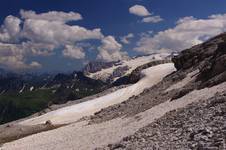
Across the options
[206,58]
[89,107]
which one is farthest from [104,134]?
[89,107]

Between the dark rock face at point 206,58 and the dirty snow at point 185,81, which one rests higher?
the dark rock face at point 206,58

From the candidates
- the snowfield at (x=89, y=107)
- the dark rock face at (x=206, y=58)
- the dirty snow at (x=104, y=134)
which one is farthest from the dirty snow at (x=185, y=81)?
the snowfield at (x=89, y=107)

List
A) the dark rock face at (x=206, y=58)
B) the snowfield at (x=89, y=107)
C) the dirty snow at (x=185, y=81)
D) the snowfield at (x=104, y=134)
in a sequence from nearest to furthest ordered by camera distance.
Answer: the snowfield at (x=104, y=134) → the dark rock face at (x=206, y=58) → the dirty snow at (x=185, y=81) → the snowfield at (x=89, y=107)

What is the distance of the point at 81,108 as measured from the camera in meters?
93.6

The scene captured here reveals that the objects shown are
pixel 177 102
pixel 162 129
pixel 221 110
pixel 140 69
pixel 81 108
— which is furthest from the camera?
pixel 140 69

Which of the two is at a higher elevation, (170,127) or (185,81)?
(185,81)

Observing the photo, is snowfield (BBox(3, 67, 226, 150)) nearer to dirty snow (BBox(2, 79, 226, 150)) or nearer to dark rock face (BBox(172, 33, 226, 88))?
dirty snow (BBox(2, 79, 226, 150))

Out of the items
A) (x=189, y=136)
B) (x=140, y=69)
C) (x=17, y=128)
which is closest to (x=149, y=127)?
(x=189, y=136)

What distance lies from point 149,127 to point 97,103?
60066 millimetres

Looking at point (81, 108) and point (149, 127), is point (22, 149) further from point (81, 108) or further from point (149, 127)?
point (81, 108)

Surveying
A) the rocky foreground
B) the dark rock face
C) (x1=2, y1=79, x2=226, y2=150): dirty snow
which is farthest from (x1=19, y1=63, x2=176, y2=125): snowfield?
(x1=2, y1=79, x2=226, y2=150): dirty snow

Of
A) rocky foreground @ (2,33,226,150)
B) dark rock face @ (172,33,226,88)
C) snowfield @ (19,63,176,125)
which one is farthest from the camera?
snowfield @ (19,63,176,125)

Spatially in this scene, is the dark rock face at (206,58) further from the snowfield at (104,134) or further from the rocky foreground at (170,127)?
the snowfield at (104,134)

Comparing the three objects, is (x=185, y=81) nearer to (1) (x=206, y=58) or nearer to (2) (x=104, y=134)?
(1) (x=206, y=58)
